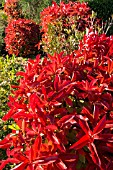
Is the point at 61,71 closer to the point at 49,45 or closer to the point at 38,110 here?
the point at 38,110

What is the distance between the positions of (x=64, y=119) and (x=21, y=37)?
217 inches

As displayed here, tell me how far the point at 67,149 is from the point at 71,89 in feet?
1.22

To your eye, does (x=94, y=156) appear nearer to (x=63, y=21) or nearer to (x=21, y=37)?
(x=63, y=21)

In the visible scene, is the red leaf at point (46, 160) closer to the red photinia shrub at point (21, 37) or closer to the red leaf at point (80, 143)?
the red leaf at point (80, 143)

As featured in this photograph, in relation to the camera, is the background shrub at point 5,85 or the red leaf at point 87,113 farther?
the background shrub at point 5,85

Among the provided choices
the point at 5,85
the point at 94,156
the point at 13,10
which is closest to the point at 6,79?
the point at 5,85

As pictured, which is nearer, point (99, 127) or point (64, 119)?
point (99, 127)

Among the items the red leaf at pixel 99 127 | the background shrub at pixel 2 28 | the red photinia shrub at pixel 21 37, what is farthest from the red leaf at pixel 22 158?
the background shrub at pixel 2 28

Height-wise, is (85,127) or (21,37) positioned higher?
(85,127)

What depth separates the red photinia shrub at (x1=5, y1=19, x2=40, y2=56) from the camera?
6953 millimetres

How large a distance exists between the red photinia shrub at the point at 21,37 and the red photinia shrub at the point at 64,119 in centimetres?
486

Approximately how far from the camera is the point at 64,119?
66.9 inches

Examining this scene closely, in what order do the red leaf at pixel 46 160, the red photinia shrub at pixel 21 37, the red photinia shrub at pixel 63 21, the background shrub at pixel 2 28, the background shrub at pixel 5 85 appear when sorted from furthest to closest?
the background shrub at pixel 2 28 < the red photinia shrub at pixel 21 37 < the red photinia shrub at pixel 63 21 < the background shrub at pixel 5 85 < the red leaf at pixel 46 160

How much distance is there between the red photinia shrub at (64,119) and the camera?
1.59m
